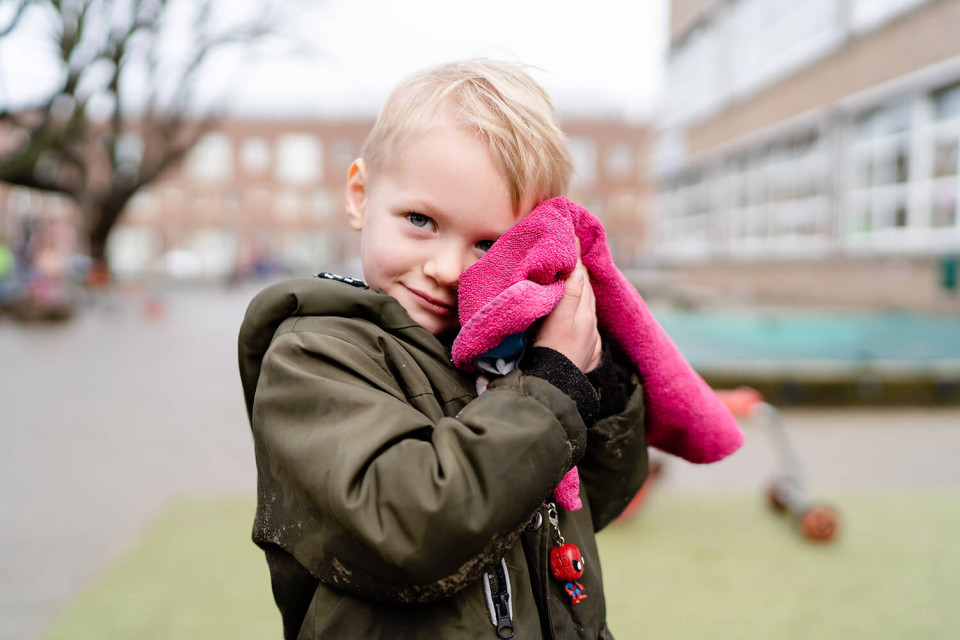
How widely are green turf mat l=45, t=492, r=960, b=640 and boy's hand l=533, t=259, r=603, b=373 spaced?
6.31ft

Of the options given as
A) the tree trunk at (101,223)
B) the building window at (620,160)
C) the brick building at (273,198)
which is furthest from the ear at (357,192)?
the building window at (620,160)

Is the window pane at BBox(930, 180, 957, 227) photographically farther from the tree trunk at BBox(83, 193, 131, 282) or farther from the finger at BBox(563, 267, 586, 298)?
the tree trunk at BBox(83, 193, 131, 282)

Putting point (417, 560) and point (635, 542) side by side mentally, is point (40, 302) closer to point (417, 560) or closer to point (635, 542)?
point (635, 542)

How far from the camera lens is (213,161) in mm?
36344

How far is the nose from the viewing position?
0.97m

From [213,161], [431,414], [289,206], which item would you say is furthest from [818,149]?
[213,161]

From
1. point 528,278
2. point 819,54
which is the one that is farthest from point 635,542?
point 819,54

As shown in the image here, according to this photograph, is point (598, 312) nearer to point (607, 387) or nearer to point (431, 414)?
point (607, 387)

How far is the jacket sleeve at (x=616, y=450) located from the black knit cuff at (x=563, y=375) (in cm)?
11

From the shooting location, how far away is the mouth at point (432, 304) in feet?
3.30

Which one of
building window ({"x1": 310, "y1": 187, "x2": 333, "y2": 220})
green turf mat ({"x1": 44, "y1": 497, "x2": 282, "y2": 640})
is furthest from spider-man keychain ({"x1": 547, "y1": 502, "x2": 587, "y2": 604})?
building window ({"x1": 310, "y1": 187, "x2": 333, "y2": 220})

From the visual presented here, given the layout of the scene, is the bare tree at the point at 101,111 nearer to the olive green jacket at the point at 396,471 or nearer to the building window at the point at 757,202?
the olive green jacket at the point at 396,471

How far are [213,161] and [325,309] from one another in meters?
38.4

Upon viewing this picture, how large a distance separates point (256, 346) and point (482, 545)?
41cm
